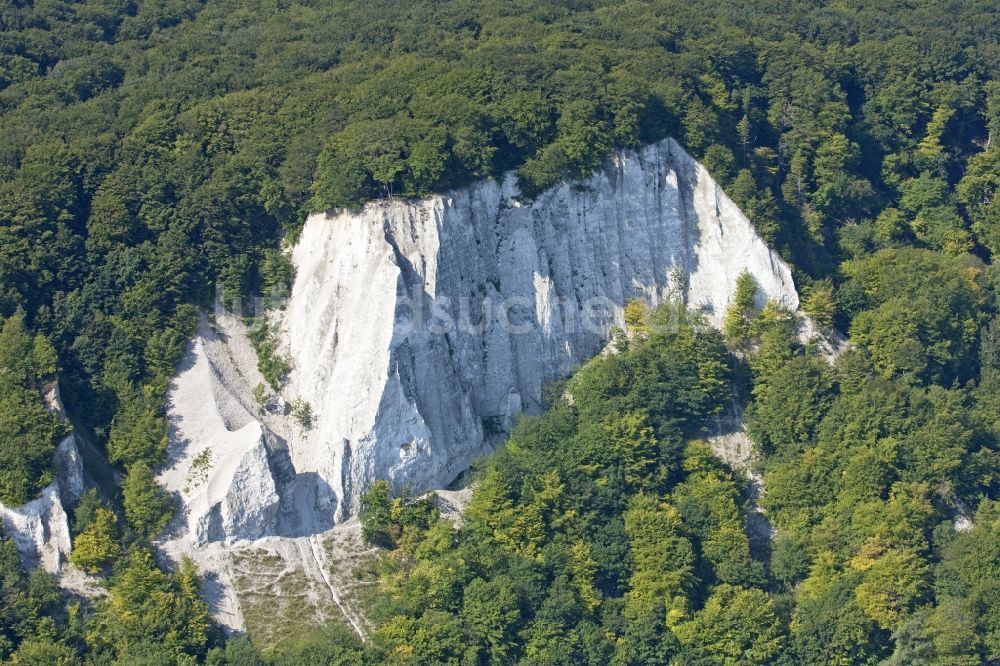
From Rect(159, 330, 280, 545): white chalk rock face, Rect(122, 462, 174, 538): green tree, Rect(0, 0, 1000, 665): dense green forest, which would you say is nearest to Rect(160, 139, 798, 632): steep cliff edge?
Rect(159, 330, 280, 545): white chalk rock face

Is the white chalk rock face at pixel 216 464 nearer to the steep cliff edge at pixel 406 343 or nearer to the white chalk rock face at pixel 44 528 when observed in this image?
the steep cliff edge at pixel 406 343

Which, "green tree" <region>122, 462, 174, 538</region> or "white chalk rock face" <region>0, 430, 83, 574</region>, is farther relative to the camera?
"green tree" <region>122, 462, 174, 538</region>

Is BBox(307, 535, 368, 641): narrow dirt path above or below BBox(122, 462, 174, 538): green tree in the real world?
below

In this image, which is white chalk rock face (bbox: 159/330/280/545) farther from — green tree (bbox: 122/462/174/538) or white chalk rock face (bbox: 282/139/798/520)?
white chalk rock face (bbox: 282/139/798/520)

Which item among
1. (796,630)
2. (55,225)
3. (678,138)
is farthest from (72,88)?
(796,630)

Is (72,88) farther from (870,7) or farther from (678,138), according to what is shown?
(870,7)

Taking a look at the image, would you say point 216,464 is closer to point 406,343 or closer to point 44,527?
point 44,527

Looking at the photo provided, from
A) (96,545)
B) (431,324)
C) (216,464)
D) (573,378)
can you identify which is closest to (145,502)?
(96,545)
